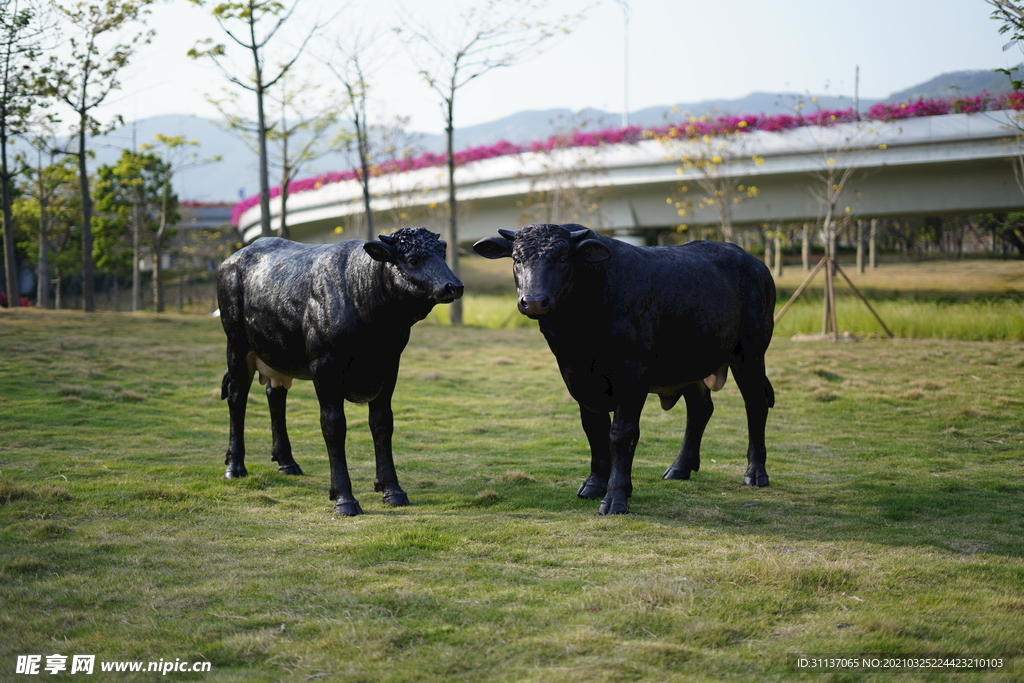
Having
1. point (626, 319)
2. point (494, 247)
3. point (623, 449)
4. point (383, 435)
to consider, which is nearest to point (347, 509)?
point (383, 435)

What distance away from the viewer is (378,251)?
6.02m

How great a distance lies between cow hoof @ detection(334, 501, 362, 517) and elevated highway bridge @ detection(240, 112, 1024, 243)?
16289mm

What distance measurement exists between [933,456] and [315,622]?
21.4 feet

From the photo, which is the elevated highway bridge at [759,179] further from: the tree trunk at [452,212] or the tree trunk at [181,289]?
the tree trunk at [181,289]

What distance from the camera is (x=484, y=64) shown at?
2209cm

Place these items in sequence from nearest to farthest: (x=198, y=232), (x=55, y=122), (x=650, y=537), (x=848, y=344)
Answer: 1. (x=650, y=537)
2. (x=848, y=344)
3. (x=55, y=122)
4. (x=198, y=232)

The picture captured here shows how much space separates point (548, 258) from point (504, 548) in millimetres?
1922

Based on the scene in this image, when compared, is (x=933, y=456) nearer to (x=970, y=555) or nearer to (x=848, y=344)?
(x=970, y=555)

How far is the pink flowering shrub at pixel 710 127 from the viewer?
2053cm

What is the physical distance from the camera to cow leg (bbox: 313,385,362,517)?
248 inches

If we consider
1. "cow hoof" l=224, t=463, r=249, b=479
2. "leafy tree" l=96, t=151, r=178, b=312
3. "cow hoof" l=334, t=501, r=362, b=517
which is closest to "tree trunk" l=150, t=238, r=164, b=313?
"leafy tree" l=96, t=151, r=178, b=312

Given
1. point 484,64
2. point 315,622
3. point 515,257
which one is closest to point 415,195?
point 484,64

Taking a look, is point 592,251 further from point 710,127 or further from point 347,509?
point 710,127

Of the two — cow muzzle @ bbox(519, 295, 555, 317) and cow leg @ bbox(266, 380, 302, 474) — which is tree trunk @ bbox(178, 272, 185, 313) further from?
cow muzzle @ bbox(519, 295, 555, 317)
